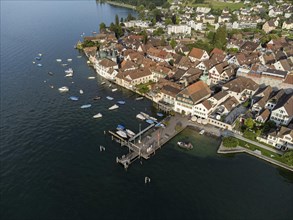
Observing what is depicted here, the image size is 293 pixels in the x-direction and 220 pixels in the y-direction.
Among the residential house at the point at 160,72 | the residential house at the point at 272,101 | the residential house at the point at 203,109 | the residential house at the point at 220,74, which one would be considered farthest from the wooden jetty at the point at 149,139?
the residential house at the point at 220,74

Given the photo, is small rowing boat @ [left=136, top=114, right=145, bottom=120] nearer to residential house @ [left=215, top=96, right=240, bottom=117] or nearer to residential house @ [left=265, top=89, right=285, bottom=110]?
residential house @ [left=215, top=96, right=240, bottom=117]

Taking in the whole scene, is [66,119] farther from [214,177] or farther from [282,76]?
[282,76]

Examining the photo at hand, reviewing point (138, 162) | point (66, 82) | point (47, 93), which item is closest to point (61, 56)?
point (66, 82)

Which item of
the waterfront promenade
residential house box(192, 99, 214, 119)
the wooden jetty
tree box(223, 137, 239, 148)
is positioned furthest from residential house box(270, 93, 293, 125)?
the wooden jetty

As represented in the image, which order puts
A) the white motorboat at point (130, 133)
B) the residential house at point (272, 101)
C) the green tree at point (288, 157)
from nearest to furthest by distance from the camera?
the green tree at point (288, 157) → the white motorboat at point (130, 133) → the residential house at point (272, 101)

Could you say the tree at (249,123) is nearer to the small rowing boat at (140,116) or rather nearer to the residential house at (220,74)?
the small rowing boat at (140,116)

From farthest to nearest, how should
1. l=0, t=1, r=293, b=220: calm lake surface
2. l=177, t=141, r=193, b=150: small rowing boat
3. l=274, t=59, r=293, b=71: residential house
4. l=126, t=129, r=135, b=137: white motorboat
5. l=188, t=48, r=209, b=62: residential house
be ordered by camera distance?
l=188, t=48, r=209, b=62: residential house
l=274, t=59, r=293, b=71: residential house
l=126, t=129, r=135, b=137: white motorboat
l=177, t=141, r=193, b=150: small rowing boat
l=0, t=1, r=293, b=220: calm lake surface
